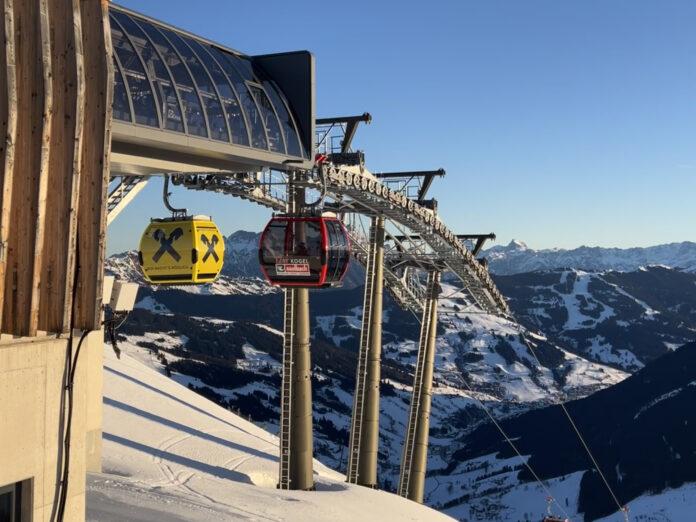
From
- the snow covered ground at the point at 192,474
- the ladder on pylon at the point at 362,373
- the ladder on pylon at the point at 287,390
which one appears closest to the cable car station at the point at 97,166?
the snow covered ground at the point at 192,474

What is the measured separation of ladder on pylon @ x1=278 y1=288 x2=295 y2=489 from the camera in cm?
2698

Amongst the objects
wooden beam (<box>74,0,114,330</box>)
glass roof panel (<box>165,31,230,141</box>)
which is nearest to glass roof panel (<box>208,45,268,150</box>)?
glass roof panel (<box>165,31,230,141</box>)

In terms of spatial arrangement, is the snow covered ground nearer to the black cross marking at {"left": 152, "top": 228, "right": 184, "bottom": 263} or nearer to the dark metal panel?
the black cross marking at {"left": 152, "top": 228, "right": 184, "bottom": 263}

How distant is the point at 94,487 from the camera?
67.7ft

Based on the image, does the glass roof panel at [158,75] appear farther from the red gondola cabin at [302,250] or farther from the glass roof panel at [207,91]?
the red gondola cabin at [302,250]

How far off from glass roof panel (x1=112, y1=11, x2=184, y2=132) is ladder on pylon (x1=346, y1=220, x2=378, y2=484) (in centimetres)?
1972

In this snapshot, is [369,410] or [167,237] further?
[369,410]

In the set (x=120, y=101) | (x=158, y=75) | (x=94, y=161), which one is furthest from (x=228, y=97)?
(x=94, y=161)

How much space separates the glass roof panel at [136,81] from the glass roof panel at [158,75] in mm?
145

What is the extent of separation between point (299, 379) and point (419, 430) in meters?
14.1

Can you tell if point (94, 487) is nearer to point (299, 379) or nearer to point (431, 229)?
point (299, 379)

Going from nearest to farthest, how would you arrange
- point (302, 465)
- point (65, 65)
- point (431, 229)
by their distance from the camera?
point (65, 65), point (302, 465), point (431, 229)

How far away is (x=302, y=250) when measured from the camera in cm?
1828

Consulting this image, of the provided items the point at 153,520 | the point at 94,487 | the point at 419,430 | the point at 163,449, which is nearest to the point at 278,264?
the point at 153,520
